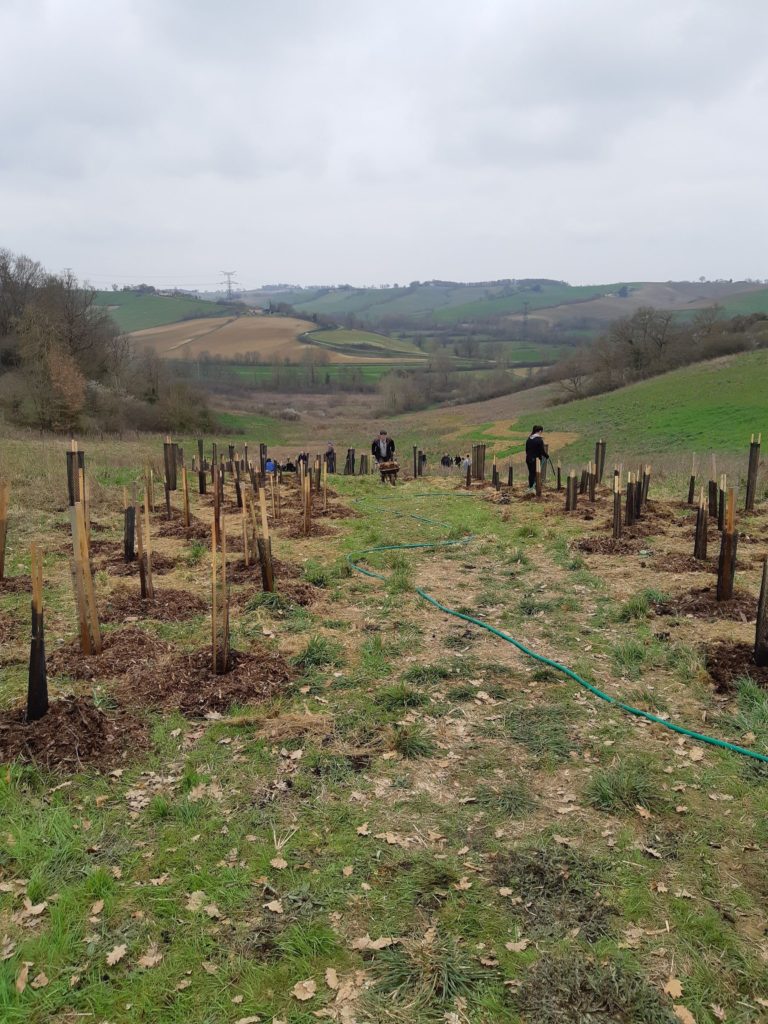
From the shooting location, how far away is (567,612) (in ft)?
23.9

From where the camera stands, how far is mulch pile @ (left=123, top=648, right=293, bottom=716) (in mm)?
5191

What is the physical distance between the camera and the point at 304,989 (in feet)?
9.25

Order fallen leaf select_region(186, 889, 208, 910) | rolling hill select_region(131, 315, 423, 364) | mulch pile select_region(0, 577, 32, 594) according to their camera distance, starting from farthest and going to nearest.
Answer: rolling hill select_region(131, 315, 423, 364), mulch pile select_region(0, 577, 32, 594), fallen leaf select_region(186, 889, 208, 910)

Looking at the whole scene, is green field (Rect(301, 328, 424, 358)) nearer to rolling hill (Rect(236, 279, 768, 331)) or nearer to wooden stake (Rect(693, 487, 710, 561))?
rolling hill (Rect(236, 279, 768, 331))

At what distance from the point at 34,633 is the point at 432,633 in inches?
142

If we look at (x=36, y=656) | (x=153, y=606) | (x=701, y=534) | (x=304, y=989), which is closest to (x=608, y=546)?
(x=701, y=534)

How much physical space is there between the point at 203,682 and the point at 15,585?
3.76 m

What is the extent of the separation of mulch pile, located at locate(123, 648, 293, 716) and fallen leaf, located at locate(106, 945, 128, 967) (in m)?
2.10

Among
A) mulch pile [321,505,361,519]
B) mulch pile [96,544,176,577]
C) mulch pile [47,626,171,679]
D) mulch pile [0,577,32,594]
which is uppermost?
mulch pile [47,626,171,679]

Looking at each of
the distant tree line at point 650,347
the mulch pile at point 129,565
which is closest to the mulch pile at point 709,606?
the mulch pile at point 129,565

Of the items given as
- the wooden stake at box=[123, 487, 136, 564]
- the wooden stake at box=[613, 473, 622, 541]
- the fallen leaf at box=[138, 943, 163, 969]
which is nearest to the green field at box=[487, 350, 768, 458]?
the wooden stake at box=[613, 473, 622, 541]

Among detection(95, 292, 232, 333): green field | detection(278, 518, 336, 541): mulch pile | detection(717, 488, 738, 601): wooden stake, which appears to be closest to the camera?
detection(717, 488, 738, 601): wooden stake

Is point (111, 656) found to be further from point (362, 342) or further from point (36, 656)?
point (362, 342)

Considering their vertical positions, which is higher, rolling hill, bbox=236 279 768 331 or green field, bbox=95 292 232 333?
rolling hill, bbox=236 279 768 331
